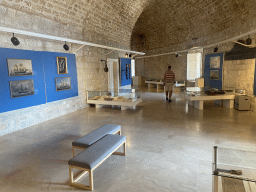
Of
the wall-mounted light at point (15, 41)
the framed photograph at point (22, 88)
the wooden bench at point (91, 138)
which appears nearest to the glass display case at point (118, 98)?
the framed photograph at point (22, 88)

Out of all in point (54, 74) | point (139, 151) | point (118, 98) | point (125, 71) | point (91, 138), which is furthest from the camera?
point (125, 71)

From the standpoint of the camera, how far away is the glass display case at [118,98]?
8.20 meters

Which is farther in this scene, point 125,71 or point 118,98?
point 125,71

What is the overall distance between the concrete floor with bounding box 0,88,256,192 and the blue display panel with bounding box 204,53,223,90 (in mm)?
3022

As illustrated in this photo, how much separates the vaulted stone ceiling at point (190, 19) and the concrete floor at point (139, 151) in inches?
174

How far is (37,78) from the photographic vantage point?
259 inches

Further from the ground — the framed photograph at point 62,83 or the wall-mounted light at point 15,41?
the wall-mounted light at point 15,41

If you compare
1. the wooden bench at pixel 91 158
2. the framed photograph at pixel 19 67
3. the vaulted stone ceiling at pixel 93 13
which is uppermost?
the vaulted stone ceiling at pixel 93 13

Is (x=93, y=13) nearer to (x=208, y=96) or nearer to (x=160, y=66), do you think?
(x=208, y=96)

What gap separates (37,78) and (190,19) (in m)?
10.2

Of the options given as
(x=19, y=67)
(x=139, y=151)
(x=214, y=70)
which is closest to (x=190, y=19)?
(x=214, y=70)

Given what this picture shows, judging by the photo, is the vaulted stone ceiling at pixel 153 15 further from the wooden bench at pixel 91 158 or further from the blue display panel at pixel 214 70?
the wooden bench at pixel 91 158

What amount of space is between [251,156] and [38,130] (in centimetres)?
580

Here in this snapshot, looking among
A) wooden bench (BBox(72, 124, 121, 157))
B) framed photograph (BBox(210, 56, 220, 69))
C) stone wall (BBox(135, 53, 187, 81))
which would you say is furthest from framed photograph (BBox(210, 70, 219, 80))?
wooden bench (BBox(72, 124, 121, 157))
